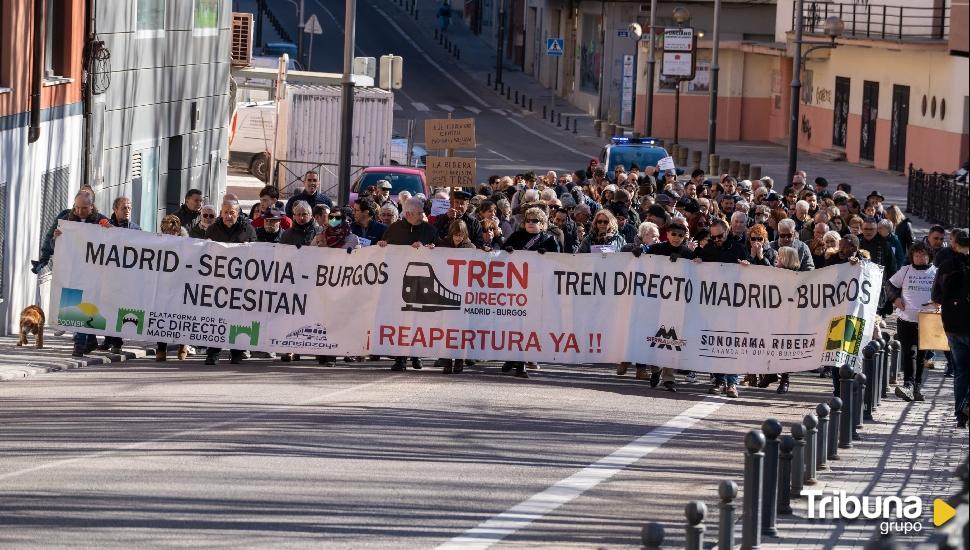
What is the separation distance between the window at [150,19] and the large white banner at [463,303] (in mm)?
10487

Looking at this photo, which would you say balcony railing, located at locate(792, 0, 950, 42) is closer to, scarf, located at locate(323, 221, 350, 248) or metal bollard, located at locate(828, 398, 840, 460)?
scarf, located at locate(323, 221, 350, 248)

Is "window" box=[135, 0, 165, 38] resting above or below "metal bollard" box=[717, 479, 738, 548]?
above

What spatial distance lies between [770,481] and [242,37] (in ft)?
106

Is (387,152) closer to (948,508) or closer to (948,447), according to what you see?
(948,447)

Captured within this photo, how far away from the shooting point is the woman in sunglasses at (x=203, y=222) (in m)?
19.5

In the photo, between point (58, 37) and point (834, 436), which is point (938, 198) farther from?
point (834, 436)

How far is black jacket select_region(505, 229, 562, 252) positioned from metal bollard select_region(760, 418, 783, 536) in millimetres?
7675

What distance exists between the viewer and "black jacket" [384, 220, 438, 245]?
19.0 meters

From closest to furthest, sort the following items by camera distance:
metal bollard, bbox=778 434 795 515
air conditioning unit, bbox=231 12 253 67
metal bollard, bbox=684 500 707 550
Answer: metal bollard, bbox=684 500 707 550
metal bollard, bbox=778 434 795 515
air conditioning unit, bbox=231 12 253 67

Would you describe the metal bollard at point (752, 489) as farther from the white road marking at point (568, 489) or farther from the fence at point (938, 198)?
the fence at point (938, 198)

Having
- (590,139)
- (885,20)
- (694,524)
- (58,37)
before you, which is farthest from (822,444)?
(590,139)

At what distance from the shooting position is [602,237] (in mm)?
19328

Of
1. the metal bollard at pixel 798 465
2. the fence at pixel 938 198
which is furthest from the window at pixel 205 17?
the metal bollard at pixel 798 465

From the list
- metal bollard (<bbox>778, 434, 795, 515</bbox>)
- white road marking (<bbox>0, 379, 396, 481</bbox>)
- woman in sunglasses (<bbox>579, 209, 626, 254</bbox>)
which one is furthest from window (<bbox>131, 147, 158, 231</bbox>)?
metal bollard (<bbox>778, 434, 795, 515</bbox>)
